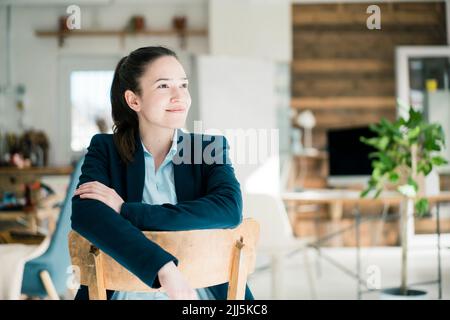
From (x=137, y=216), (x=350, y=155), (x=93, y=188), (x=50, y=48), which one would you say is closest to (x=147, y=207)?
(x=137, y=216)

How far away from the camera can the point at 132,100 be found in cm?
129

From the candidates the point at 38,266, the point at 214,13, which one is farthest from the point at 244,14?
the point at 38,266

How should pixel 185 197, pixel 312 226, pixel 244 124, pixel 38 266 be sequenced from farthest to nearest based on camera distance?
pixel 312 226
pixel 244 124
pixel 38 266
pixel 185 197

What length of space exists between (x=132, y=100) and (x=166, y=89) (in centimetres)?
9

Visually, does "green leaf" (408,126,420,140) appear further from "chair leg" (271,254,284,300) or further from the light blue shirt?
the light blue shirt

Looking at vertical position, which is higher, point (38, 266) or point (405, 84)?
point (405, 84)

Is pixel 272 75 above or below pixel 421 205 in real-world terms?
above

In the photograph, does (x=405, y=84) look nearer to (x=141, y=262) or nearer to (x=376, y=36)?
(x=376, y=36)

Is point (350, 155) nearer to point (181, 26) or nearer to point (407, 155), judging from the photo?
point (407, 155)

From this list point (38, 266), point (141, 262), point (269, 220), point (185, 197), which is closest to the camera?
point (141, 262)

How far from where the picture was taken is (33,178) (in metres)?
5.62

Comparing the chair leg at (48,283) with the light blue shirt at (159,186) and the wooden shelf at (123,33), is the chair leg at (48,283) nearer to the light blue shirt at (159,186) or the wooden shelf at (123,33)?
the light blue shirt at (159,186)

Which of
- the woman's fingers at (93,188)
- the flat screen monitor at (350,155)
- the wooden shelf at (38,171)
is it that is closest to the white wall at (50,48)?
the wooden shelf at (38,171)
